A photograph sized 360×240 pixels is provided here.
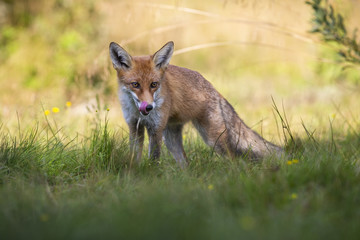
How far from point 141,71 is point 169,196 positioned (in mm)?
1770

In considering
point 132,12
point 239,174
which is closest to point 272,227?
point 239,174

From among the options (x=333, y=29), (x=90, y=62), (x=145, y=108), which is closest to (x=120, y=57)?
(x=145, y=108)

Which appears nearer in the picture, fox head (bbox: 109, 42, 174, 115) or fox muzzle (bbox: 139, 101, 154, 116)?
fox muzzle (bbox: 139, 101, 154, 116)

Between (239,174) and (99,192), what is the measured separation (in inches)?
45.7

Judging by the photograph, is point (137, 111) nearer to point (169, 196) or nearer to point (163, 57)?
point (163, 57)

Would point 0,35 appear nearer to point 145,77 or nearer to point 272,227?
point 145,77

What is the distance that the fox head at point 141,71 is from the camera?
414cm

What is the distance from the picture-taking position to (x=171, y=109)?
457 cm

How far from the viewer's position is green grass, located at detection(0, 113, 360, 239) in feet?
7.55

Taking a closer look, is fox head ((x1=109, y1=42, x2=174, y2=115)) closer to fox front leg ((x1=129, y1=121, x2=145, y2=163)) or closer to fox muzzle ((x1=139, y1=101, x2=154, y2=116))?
fox muzzle ((x1=139, y1=101, x2=154, y2=116))

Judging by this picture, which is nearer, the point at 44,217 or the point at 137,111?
the point at 44,217

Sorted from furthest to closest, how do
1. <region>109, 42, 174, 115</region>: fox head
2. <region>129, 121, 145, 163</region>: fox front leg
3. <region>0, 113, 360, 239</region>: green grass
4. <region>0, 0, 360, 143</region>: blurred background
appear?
<region>0, 0, 360, 143</region>: blurred background < <region>109, 42, 174, 115</region>: fox head < <region>129, 121, 145, 163</region>: fox front leg < <region>0, 113, 360, 239</region>: green grass

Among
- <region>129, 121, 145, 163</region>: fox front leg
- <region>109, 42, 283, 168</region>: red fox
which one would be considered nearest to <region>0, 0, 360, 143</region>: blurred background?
<region>109, 42, 283, 168</region>: red fox

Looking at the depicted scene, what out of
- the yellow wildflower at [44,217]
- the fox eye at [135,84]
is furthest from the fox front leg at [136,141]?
the yellow wildflower at [44,217]
